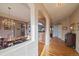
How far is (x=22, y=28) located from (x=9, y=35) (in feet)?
0.96

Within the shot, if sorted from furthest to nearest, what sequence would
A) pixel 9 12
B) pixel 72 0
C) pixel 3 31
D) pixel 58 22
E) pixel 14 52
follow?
pixel 58 22
pixel 9 12
pixel 3 31
pixel 14 52
pixel 72 0

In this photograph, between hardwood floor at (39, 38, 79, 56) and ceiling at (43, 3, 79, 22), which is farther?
hardwood floor at (39, 38, 79, 56)

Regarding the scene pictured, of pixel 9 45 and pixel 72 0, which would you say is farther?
pixel 9 45

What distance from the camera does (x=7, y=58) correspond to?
152 cm

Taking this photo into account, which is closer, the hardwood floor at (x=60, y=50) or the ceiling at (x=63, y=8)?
the ceiling at (x=63, y=8)

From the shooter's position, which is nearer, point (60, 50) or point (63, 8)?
point (63, 8)

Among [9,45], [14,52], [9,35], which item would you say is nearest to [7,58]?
[14,52]

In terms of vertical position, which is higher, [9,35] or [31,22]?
[31,22]

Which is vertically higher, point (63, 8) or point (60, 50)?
point (63, 8)

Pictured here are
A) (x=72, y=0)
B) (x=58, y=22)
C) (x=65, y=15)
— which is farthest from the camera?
(x=58, y=22)

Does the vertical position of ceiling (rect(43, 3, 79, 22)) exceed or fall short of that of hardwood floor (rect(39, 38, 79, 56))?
it exceeds it

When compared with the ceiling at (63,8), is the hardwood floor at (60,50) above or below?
below

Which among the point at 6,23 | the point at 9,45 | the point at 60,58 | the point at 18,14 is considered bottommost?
the point at 60,58

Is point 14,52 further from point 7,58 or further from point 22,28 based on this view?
point 22,28
